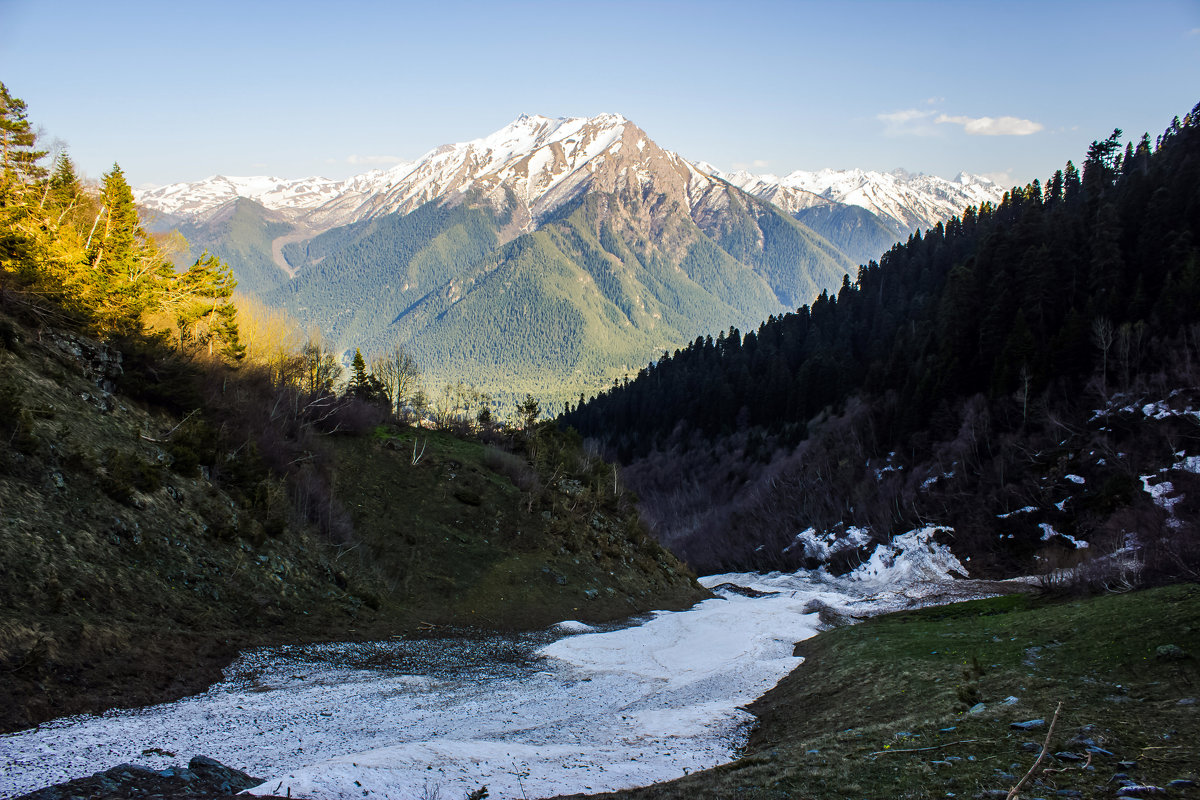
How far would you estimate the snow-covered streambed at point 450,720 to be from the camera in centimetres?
1066

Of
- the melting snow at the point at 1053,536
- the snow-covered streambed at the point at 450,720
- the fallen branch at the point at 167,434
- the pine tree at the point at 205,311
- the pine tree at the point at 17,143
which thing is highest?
the pine tree at the point at 17,143

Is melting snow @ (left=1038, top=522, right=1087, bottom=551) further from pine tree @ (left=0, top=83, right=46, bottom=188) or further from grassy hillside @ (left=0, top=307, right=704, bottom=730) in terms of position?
pine tree @ (left=0, top=83, right=46, bottom=188)

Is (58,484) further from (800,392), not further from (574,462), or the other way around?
(800,392)

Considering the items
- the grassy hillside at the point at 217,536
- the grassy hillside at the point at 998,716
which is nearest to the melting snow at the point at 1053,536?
the grassy hillside at the point at 217,536

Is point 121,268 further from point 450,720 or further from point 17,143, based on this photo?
point 450,720

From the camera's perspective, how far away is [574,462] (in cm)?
5788

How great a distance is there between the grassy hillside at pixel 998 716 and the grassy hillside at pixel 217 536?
13342 mm

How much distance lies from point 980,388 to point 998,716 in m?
80.1

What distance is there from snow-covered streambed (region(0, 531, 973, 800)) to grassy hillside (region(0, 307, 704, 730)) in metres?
1.88

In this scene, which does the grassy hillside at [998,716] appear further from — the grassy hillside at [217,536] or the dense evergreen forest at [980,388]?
the dense evergreen forest at [980,388]

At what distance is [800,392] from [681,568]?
75443 millimetres

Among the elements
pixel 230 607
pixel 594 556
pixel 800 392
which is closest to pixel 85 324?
pixel 230 607

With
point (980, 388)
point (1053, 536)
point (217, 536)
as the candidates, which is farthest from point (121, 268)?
point (980, 388)

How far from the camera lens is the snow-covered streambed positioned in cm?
1066
